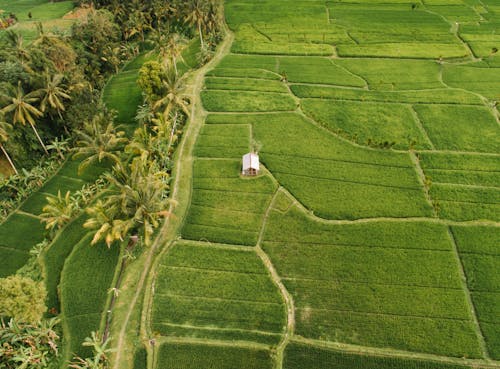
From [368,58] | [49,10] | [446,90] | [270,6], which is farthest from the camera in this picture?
[49,10]

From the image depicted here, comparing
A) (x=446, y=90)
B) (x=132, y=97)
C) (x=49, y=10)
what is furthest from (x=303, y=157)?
Result: (x=49, y=10)

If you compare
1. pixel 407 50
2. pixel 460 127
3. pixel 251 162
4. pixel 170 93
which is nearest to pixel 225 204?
pixel 251 162

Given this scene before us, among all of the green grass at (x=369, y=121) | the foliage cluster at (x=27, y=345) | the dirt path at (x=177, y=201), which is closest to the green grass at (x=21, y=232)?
the foliage cluster at (x=27, y=345)

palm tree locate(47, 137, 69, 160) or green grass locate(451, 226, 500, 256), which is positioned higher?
palm tree locate(47, 137, 69, 160)

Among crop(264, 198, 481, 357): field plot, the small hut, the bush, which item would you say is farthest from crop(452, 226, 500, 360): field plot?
the bush

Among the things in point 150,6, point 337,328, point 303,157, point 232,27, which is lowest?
point 337,328

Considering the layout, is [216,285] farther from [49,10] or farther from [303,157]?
[49,10]

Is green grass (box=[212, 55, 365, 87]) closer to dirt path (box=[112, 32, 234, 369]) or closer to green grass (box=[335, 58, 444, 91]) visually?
green grass (box=[335, 58, 444, 91])
